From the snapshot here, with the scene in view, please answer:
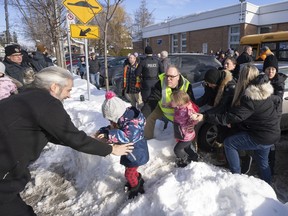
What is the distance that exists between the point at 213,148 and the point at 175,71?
1.55m

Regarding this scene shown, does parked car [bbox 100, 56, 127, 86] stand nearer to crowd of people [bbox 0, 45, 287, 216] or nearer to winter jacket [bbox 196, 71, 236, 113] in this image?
crowd of people [bbox 0, 45, 287, 216]

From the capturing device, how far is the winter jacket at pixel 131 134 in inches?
103

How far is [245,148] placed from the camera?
3.16m

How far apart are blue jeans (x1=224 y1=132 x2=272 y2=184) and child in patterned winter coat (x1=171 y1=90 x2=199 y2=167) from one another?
0.52 m

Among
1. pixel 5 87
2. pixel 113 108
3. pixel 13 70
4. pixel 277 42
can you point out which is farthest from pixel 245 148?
pixel 277 42

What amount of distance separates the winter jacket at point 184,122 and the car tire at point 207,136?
84 cm

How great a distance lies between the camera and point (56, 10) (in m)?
9.85

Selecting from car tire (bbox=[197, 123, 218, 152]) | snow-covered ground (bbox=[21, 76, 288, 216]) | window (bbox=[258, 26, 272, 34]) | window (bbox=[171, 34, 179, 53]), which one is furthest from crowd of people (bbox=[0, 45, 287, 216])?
window (bbox=[171, 34, 179, 53])

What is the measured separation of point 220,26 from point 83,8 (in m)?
25.0

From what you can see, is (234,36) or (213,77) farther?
(234,36)

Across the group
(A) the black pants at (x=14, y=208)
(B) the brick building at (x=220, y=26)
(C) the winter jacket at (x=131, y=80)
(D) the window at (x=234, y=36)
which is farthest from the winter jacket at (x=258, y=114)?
(D) the window at (x=234, y=36)

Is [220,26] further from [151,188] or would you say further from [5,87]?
[151,188]

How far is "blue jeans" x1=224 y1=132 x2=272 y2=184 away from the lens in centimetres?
309

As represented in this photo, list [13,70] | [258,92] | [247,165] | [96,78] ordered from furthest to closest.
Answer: [96,78]
[13,70]
[247,165]
[258,92]
